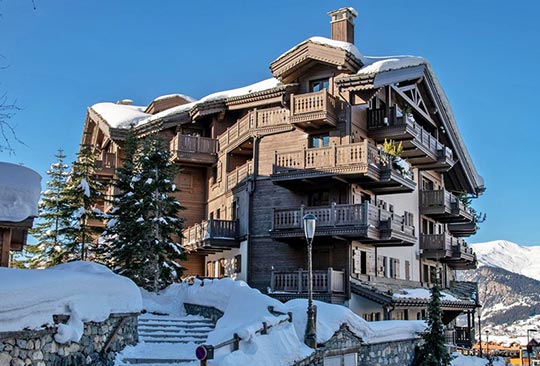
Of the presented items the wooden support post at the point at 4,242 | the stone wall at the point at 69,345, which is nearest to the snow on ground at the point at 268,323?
the stone wall at the point at 69,345

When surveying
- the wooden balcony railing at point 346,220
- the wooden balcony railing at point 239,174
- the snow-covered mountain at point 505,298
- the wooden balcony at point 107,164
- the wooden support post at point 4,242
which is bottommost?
the snow-covered mountain at point 505,298

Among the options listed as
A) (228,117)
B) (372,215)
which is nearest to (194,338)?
(372,215)

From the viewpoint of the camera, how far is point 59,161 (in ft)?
109

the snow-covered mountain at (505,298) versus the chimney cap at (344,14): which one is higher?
the chimney cap at (344,14)

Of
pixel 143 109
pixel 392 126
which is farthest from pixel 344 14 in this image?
pixel 143 109

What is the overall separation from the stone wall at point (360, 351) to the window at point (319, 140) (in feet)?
36.8

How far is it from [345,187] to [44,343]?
17.7 m

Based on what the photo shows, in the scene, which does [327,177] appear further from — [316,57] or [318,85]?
[316,57]

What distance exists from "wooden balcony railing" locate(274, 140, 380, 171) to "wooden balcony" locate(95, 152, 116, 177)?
15212 mm

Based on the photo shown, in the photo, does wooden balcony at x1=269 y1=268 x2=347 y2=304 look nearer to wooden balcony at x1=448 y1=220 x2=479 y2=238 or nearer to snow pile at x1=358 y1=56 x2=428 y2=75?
snow pile at x1=358 y1=56 x2=428 y2=75

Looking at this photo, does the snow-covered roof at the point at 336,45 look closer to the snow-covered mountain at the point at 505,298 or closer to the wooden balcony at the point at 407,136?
the wooden balcony at the point at 407,136

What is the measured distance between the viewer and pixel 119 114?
4016 cm

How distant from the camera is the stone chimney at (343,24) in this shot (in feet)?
102

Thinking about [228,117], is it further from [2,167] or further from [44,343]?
[44,343]
